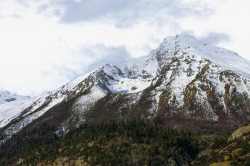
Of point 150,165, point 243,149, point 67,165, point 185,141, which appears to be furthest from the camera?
point 185,141

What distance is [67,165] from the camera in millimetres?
139625

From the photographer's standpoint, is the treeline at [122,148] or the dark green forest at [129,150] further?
the treeline at [122,148]

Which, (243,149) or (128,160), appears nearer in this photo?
(243,149)

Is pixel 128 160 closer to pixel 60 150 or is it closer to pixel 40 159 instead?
pixel 60 150

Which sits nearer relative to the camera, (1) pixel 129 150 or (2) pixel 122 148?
(1) pixel 129 150

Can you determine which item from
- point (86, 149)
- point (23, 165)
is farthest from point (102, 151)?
point (23, 165)

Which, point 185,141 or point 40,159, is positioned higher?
point 185,141

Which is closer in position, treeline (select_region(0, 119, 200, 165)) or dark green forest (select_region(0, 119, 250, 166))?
dark green forest (select_region(0, 119, 250, 166))

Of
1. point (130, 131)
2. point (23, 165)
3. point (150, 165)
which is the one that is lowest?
point (23, 165)

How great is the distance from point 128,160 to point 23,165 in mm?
87467

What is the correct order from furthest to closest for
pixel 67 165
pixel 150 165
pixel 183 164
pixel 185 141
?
pixel 185 141, pixel 67 165, pixel 183 164, pixel 150 165

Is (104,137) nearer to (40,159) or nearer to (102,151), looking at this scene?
(102,151)

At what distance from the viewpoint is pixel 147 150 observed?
5241 inches

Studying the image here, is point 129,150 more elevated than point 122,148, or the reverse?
point 122,148
